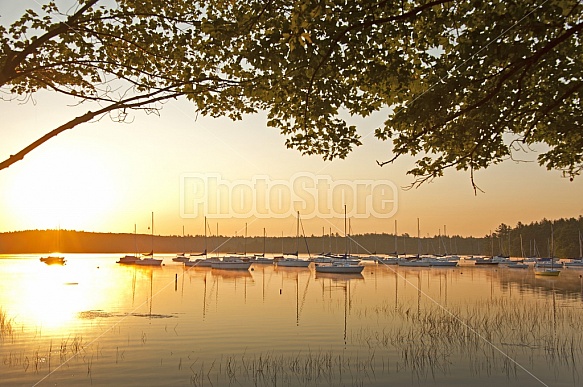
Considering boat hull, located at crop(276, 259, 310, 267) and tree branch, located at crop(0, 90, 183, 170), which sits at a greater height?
tree branch, located at crop(0, 90, 183, 170)

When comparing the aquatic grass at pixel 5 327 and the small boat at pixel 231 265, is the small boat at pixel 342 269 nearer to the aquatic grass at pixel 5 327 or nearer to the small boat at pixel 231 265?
the small boat at pixel 231 265

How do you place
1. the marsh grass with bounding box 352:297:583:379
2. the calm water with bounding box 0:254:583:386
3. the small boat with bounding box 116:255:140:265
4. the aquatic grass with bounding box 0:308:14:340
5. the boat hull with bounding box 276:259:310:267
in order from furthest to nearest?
1. the small boat with bounding box 116:255:140:265
2. the boat hull with bounding box 276:259:310:267
3. the aquatic grass with bounding box 0:308:14:340
4. the marsh grass with bounding box 352:297:583:379
5. the calm water with bounding box 0:254:583:386

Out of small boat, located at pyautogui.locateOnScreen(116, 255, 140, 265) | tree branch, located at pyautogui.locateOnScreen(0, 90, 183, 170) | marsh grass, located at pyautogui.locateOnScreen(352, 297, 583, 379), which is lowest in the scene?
small boat, located at pyautogui.locateOnScreen(116, 255, 140, 265)

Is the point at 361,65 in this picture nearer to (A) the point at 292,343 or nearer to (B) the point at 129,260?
(A) the point at 292,343

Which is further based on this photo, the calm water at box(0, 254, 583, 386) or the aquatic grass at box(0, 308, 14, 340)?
the aquatic grass at box(0, 308, 14, 340)

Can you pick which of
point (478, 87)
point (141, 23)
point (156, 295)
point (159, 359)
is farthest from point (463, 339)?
point (156, 295)

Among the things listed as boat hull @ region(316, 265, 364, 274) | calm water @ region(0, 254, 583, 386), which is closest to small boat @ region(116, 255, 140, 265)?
boat hull @ region(316, 265, 364, 274)

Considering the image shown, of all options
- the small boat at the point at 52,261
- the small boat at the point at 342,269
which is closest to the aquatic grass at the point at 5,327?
the small boat at the point at 342,269

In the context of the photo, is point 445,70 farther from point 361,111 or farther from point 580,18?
point 580,18

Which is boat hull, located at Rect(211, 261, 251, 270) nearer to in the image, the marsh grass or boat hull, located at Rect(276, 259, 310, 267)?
boat hull, located at Rect(276, 259, 310, 267)

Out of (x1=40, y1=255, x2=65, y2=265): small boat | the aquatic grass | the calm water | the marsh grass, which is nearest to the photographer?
the calm water

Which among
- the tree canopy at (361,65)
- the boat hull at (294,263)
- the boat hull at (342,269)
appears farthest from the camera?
the boat hull at (294,263)

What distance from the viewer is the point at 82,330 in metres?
27.8

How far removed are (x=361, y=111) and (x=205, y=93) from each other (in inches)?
155
